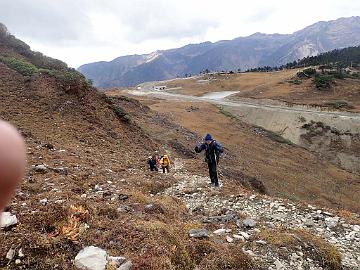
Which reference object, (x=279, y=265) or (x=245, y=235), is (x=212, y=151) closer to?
A: (x=245, y=235)

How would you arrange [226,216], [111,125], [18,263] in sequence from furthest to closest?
[111,125] < [226,216] < [18,263]

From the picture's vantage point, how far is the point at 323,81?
336 ft

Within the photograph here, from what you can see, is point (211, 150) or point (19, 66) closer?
point (211, 150)

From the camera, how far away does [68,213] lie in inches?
355

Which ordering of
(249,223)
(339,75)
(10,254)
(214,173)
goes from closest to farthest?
(10,254), (249,223), (214,173), (339,75)

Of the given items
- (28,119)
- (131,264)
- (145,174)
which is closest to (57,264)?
(131,264)

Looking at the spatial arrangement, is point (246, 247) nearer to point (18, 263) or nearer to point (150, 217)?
point (150, 217)

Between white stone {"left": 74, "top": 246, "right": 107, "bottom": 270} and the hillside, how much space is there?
4cm

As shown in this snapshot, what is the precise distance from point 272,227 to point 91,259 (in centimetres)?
606

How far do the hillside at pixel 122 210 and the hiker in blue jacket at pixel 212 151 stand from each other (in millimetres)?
848

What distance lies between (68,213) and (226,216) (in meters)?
5.22

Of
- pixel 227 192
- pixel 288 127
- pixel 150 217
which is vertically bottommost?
pixel 288 127

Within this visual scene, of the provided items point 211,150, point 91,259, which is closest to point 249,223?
point 91,259

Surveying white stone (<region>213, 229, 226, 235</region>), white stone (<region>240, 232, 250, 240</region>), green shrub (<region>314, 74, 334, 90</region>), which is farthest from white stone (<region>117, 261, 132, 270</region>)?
green shrub (<region>314, 74, 334, 90</region>)
